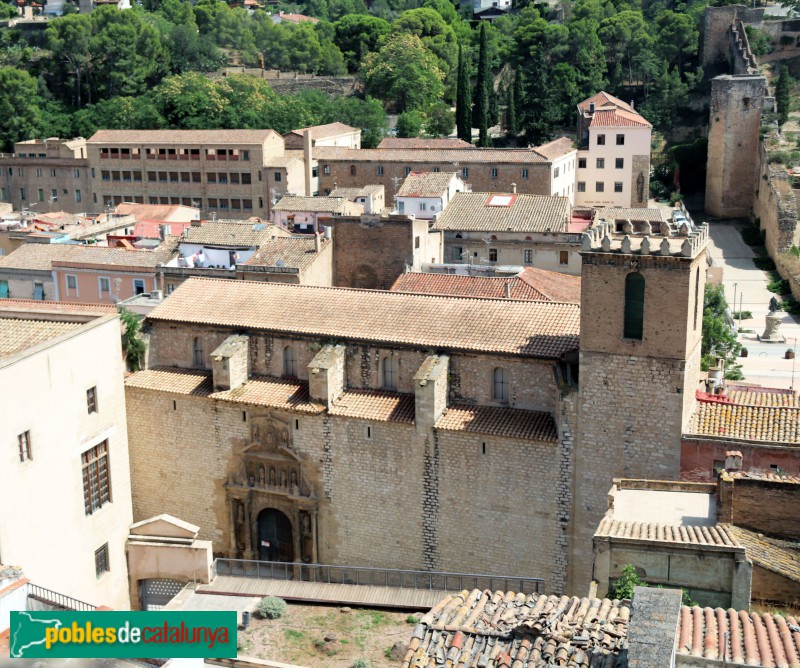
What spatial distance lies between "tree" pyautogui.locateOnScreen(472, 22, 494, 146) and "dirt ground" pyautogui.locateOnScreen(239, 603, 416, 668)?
56.8 metres

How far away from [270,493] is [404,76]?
Answer: 211 feet

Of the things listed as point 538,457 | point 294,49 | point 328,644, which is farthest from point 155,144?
point 328,644

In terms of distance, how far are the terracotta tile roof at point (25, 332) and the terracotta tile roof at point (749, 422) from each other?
17.5 m

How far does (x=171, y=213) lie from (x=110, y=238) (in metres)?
9.13

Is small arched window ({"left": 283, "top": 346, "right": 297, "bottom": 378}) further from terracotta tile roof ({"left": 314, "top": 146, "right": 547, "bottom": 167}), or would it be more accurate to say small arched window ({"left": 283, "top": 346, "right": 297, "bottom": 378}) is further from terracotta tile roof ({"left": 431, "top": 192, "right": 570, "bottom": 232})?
terracotta tile roof ({"left": 314, "top": 146, "right": 547, "bottom": 167})

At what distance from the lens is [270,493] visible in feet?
99.5

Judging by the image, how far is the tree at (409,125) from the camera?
266ft

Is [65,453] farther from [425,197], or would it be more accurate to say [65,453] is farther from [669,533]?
[425,197]

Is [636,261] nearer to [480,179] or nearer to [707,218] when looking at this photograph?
[480,179]

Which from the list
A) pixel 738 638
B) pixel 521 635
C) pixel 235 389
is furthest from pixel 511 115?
pixel 738 638

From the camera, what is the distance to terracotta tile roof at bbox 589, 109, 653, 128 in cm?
6644

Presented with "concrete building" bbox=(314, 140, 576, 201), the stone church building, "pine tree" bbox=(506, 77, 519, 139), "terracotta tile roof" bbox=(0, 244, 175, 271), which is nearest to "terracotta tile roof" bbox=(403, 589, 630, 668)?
the stone church building

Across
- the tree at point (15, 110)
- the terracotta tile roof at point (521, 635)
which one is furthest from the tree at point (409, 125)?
the terracotta tile roof at point (521, 635)

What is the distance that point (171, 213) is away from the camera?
58.7 m
